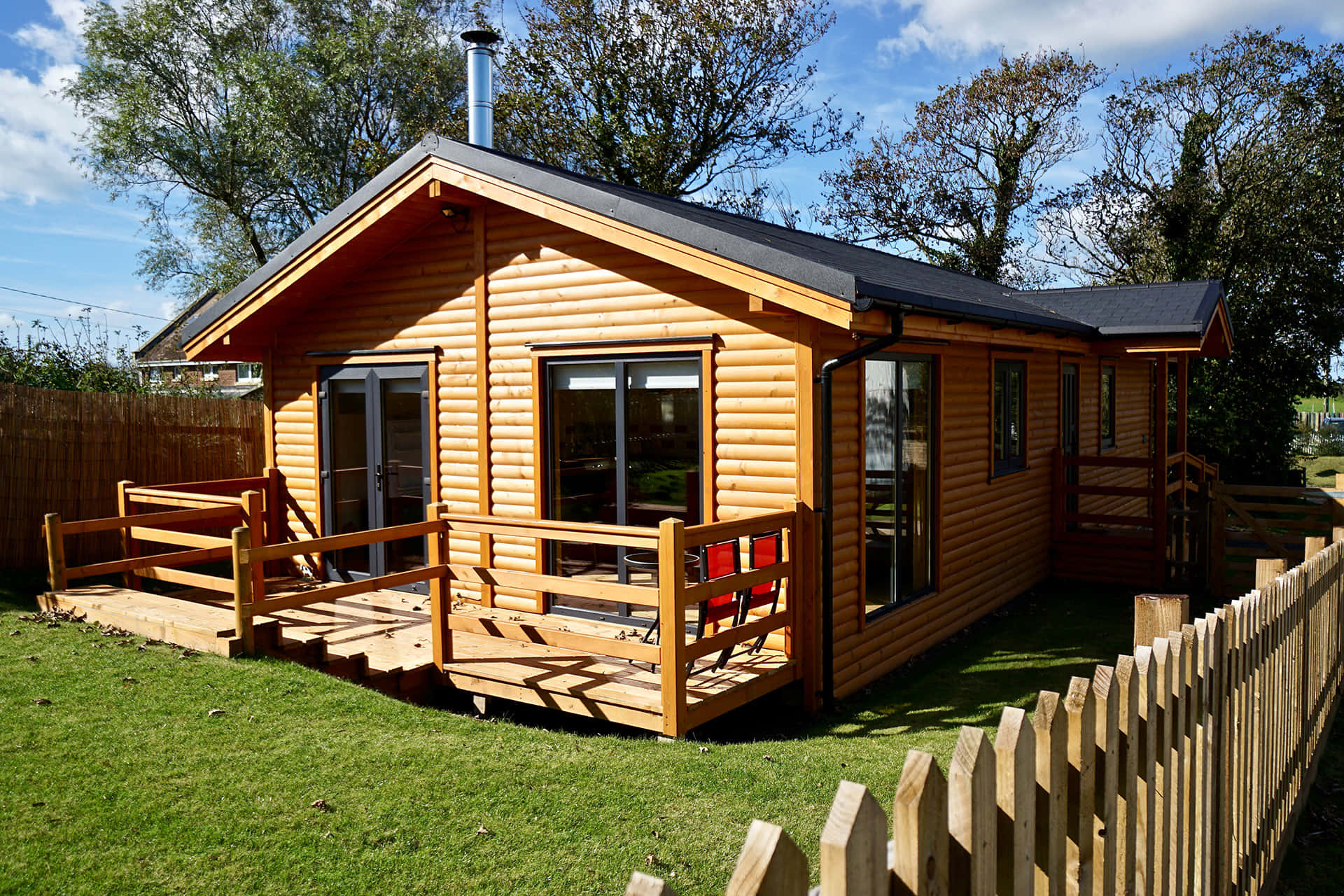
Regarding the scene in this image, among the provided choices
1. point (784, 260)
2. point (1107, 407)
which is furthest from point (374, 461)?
point (1107, 407)

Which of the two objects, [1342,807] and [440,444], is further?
[440,444]

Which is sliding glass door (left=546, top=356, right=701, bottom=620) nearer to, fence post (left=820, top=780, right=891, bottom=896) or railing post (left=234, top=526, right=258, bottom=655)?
railing post (left=234, top=526, right=258, bottom=655)

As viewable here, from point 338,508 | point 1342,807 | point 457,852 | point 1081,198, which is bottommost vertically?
point 1342,807

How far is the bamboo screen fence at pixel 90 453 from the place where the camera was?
1051 cm

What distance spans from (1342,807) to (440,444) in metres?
7.74

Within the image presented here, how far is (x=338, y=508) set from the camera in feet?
35.1

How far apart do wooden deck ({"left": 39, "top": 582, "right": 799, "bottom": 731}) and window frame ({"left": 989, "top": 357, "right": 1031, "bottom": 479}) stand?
4512 mm

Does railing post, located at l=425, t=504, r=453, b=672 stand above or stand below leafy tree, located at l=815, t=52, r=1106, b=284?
below

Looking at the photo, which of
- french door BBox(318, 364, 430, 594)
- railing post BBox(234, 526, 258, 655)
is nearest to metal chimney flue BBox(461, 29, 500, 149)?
french door BBox(318, 364, 430, 594)

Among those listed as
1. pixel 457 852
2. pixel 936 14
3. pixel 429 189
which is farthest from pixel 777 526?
pixel 936 14

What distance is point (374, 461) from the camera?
34.1 ft

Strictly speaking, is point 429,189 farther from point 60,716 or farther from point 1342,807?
point 1342,807

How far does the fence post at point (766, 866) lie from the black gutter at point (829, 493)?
19.8ft

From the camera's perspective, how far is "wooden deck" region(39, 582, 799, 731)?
662cm
